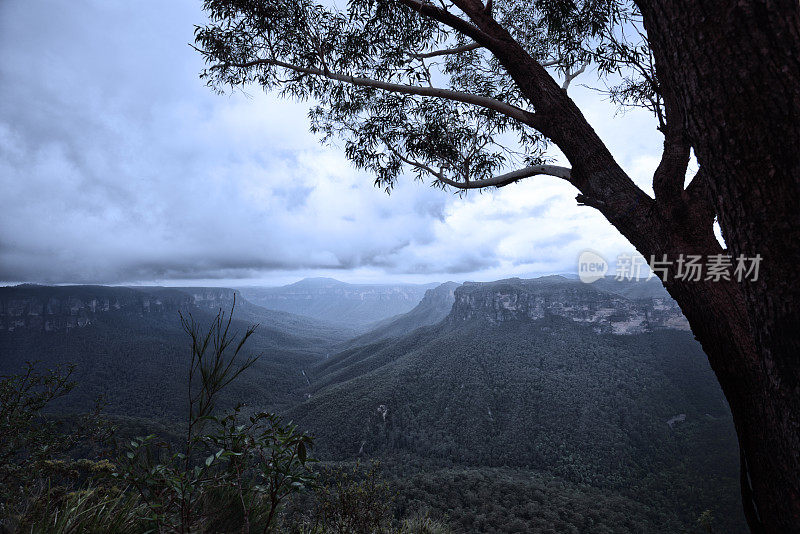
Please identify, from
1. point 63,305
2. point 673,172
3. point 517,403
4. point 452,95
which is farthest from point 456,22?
point 63,305

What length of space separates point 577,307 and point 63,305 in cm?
13928

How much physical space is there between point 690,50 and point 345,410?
166 feet

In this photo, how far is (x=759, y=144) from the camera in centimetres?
91

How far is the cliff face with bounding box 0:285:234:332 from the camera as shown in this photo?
8838cm

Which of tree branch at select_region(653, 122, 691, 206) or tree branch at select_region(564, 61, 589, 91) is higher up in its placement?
tree branch at select_region(564, 61, 589, 91)

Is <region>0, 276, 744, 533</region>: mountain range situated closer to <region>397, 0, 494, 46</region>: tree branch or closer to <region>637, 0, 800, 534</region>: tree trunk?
<region>637, 0, 800, 534</region>: tree trunk

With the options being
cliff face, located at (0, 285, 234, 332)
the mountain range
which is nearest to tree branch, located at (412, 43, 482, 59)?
the mountain range

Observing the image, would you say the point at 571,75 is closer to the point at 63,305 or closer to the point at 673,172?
the point at 673,172

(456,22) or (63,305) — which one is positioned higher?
(456,22)

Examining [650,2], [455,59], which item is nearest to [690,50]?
[650,2]

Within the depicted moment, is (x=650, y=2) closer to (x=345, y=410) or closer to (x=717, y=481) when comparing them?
(x=717, y=481)

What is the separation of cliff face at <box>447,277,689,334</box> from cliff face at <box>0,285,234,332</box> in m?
81.7

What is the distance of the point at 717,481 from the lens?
30.0 meters

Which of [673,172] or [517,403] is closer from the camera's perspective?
[673,172]
